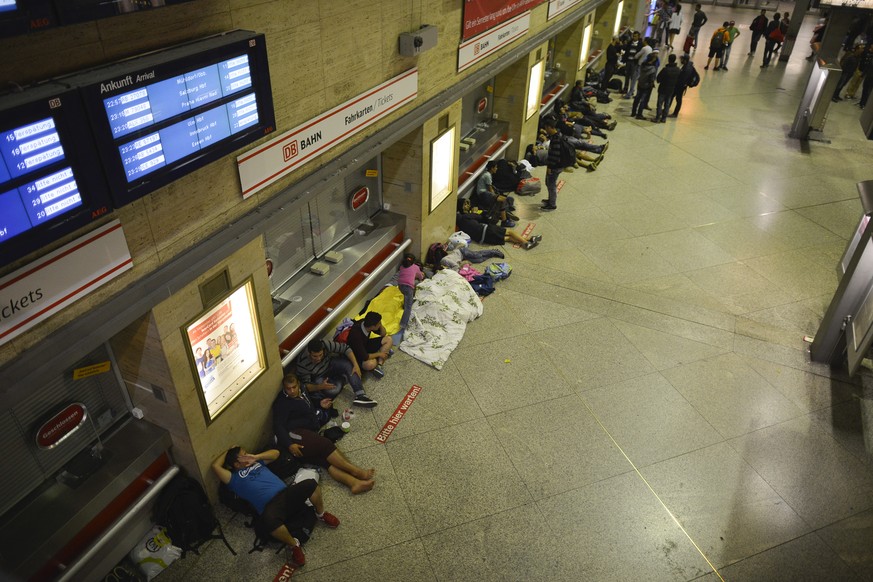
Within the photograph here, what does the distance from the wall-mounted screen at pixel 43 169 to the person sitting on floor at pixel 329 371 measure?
355 centimetres

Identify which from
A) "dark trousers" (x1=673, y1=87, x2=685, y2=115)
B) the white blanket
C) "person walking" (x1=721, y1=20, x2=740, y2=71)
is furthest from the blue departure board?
"person walking" (x1=721, y1=20, x2=740, y2=71)

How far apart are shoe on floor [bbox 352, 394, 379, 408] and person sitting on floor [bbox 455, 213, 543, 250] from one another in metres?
4.40

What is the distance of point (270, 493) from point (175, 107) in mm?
3572

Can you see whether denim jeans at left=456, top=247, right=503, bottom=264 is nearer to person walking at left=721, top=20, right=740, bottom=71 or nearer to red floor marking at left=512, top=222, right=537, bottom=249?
red floor marking at left=512, top=222, right=537, bottom=249

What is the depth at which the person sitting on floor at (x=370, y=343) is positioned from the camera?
23.8 ft

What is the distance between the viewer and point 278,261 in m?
7.00

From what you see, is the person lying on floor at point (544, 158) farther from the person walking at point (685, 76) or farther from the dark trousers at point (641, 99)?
the person walking at point (685, 76)

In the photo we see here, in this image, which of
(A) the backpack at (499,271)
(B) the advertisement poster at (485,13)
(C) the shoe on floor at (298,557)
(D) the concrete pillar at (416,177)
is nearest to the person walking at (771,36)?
(B) the advertisement poster at (485,13)

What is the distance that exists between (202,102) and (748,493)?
636 centimetres

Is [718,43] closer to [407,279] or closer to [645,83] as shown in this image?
[645,83]

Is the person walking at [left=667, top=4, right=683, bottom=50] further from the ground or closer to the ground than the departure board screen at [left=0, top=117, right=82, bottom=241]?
closer to the ground

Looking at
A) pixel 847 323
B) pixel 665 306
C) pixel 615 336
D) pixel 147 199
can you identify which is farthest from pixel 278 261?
pixel 847 323

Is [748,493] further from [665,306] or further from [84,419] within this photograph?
[84,419]

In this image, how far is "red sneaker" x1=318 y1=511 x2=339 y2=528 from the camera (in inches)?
221
